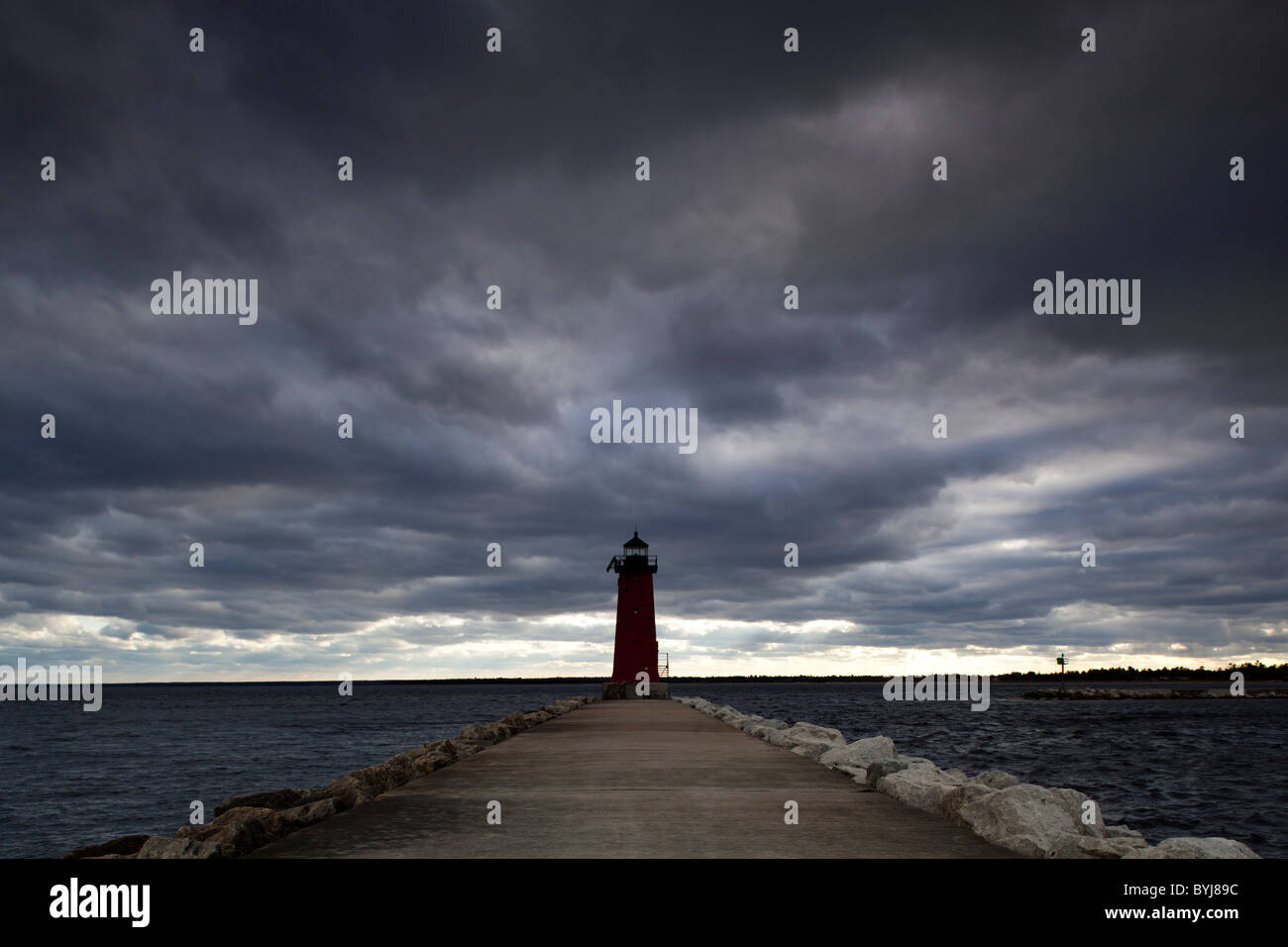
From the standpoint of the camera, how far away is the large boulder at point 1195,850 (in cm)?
557

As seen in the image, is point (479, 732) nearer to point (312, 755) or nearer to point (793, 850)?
point (793, 850)

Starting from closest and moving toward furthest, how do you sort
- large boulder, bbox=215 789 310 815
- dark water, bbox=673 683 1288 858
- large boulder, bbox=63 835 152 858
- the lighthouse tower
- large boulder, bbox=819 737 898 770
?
large boulder, bbox=63 835 152 858, large boulder, bbox=215 789 310 815, large boulder, bbox=819 737 898 770, dark water, bbox=673 683 1288 858, the lighthouse tower

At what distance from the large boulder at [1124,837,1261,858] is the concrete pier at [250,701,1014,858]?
929 mm

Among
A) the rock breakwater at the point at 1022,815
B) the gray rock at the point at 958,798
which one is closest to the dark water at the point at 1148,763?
the rock breakwater at the point at 1022,815

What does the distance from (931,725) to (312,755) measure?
25361mm

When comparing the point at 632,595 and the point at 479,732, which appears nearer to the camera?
the point at 479,732

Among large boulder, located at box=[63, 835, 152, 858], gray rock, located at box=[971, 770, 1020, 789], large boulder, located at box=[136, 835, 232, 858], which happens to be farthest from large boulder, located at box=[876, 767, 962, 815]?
large boulder, located at box=[63, 835, 152, 858]

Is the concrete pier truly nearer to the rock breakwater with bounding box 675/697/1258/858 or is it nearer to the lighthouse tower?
the rock breakwater with bounding box 675/697/1258/858

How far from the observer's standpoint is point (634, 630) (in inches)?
1435

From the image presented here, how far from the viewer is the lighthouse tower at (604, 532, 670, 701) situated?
36.4 metres

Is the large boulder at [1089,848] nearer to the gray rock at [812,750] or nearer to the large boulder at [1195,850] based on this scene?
the large boulder at [1195,850]
